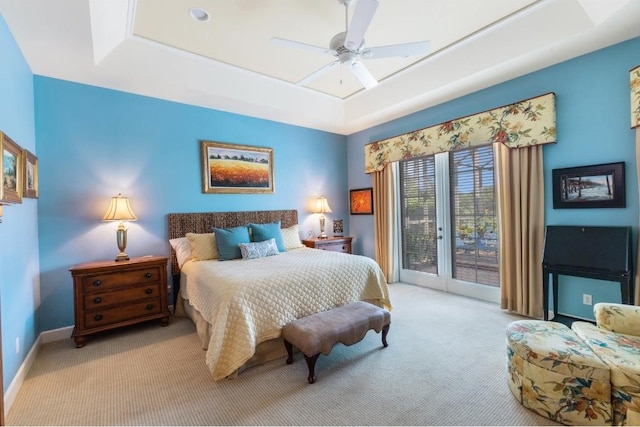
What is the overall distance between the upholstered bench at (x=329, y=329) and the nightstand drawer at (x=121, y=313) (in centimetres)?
178

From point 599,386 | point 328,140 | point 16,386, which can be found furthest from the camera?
point 328,140

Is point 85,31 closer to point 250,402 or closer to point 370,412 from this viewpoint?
point 250,402

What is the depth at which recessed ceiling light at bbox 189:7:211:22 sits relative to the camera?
2617 mm

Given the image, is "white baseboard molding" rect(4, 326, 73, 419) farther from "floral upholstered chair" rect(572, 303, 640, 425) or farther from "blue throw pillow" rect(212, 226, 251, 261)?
"floral upholstered chair" rect(572, 303, 640, 425)

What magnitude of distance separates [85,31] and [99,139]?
1.28 meters

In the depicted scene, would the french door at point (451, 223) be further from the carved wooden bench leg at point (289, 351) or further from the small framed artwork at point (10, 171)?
the small framed artwork at point (10, 171)

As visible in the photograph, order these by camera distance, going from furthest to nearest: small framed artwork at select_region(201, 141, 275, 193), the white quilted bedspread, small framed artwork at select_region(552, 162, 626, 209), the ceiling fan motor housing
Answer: small framed artwork at select_region(201, 141, 275, 193) < small framed artwork at select_region(552, 162, 626, 209) < the ceiling fan motor housing < the white quilted bedspread

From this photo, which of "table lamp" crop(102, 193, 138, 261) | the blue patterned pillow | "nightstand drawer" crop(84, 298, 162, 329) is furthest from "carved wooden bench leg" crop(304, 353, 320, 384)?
"table lamp" crop(102, 193, 138, 261)

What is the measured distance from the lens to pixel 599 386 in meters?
1.63

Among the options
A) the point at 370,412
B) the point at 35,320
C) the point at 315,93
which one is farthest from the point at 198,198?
the point at 370,412

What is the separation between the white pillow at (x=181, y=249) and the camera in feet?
11.9

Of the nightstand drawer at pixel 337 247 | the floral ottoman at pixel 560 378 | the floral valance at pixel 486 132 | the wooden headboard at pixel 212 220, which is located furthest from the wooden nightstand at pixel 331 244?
the floral ottoman at pixel 560 378

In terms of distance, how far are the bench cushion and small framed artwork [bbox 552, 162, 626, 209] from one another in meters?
2.35

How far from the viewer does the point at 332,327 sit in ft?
7.55
